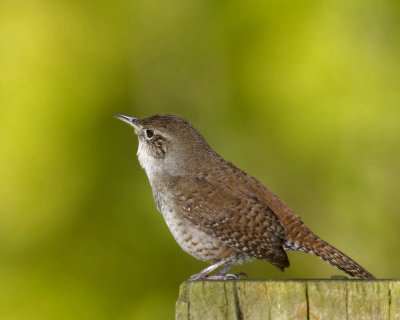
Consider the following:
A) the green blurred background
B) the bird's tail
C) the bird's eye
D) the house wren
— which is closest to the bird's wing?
the house wren

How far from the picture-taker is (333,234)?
7047mm

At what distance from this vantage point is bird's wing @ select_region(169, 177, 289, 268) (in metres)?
4.26

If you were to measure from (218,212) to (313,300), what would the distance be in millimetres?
1645

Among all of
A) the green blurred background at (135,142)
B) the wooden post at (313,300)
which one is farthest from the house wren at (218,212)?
the green blurred background at (135,142)

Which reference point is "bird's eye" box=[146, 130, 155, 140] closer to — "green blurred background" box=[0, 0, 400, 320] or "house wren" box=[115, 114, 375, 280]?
"house wren" box=[115, 114, 375, 280]

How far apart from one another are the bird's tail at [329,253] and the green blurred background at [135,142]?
2457mm

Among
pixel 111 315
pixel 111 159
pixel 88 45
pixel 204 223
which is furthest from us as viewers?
pixel 88 45

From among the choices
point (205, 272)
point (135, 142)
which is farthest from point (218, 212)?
point (135, 142)

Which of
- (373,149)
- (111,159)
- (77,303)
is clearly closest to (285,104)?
(373,149)

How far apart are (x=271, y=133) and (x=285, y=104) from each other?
1.06 ft

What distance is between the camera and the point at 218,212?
446 centimetres

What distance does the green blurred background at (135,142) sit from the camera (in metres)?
6.59

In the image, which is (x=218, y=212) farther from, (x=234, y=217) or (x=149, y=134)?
(x=149, y=134)

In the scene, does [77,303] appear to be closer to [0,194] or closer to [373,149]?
[0,194]
